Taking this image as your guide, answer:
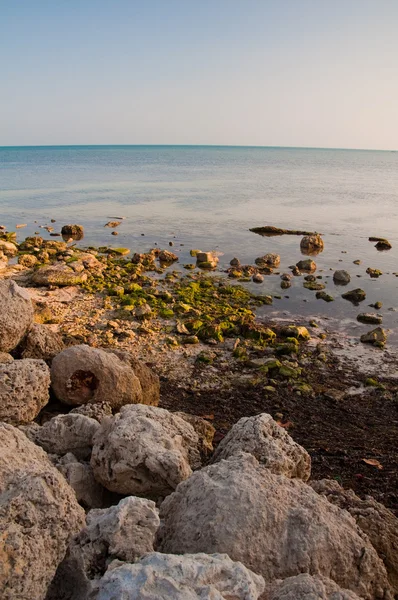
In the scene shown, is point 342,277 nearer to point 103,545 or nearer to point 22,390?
point 22,390

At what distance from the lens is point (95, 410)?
810cm

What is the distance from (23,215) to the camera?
40.7 m

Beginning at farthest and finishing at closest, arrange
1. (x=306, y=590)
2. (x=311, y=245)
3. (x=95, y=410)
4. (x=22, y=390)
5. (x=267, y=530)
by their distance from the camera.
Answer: (x=311, y=245), (x=95, y=410), (x=22, y=390), (x=267, y=530), (x=306, y=590)

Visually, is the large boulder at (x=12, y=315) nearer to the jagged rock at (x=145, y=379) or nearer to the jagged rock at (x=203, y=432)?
the jagged rock at (x=145, y=379)

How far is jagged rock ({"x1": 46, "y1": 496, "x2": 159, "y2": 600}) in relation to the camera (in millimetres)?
4199

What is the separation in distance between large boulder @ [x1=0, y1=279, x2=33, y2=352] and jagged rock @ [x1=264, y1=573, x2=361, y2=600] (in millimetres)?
6672

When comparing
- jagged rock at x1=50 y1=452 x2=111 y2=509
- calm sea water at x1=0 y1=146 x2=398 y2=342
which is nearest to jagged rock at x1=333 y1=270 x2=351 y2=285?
calm sea water at x1=0 y1=146 x2=398 y2=342

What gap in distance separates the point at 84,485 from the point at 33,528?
1987 millimetres

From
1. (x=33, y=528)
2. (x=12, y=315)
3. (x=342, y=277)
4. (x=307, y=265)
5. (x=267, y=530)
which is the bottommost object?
(x=342, y=277)

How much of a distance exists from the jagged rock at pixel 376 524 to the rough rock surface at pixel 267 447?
16.5 inches

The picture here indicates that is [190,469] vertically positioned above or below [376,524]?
above

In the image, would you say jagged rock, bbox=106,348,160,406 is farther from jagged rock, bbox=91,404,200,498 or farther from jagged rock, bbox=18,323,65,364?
jagged rock, bbox=91,404,200,498

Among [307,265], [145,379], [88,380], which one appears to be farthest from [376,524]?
[307,265]

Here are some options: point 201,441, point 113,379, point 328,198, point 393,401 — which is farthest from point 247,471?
point 328,198
